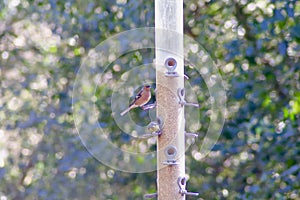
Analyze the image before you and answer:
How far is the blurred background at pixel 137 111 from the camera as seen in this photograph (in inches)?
200

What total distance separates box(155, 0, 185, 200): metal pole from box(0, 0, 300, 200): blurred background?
141 centimetres

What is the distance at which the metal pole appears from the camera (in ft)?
11.9

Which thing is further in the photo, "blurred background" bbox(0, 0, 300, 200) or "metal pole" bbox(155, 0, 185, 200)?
"blurred background" bbox(0, 0, 300, 200)

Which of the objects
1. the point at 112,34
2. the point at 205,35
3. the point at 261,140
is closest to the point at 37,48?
the point at 112,34

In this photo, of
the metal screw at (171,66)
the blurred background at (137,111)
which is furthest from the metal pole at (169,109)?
the blurred background at (137,111)

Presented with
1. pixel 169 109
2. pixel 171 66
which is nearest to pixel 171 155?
pixel 169 109

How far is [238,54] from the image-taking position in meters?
5.15

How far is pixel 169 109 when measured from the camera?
363 cm

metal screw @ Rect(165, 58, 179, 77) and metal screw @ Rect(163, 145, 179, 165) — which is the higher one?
metal screw @ Rect(165, 58, 179, 77)

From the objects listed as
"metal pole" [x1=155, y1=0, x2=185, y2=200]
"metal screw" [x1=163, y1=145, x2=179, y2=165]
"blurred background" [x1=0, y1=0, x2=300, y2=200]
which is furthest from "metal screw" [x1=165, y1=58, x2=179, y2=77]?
"blurred background" [x1=0, y1=0, x2=300, y2=200]

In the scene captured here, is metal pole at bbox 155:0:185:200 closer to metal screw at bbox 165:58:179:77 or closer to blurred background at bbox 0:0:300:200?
metal screw at bbox 165:58:179:77

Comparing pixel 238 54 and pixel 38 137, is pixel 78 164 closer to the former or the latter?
pixel 38 137

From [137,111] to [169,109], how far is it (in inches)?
61.2

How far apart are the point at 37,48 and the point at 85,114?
2.18 ft
